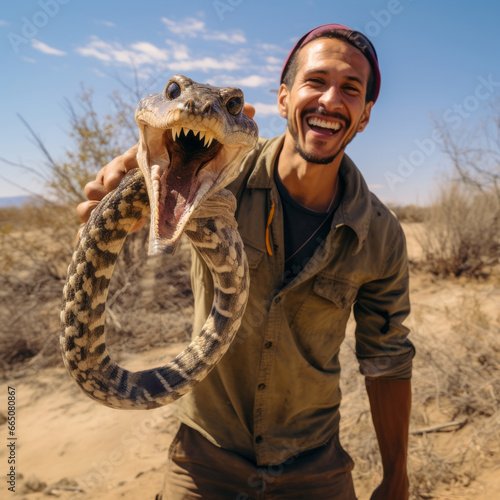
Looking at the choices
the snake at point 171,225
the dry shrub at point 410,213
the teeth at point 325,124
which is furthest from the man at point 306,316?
the dry shrub at point 410,213

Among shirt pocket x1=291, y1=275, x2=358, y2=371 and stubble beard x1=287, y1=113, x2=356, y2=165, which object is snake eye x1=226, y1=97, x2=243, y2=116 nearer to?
stubble beard x1=287, y1=113, x2=356, y2=165

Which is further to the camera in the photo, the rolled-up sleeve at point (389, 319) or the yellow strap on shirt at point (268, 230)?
the rolled-up sleeve at point (389, 319)

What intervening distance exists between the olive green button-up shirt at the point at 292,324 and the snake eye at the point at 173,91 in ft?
3.87

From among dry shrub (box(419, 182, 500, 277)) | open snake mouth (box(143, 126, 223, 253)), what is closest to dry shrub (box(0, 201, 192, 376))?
open snake mouth (box(143, 126, 223, 253))

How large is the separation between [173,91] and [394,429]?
8.26ft

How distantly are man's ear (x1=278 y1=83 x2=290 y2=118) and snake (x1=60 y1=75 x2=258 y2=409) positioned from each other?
1.53 meters

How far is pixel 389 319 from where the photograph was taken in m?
2.80

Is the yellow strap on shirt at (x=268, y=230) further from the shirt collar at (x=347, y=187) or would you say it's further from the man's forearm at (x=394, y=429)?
the man's forearm at (x=394, y=429)

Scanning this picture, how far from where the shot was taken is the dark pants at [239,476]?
103 inches

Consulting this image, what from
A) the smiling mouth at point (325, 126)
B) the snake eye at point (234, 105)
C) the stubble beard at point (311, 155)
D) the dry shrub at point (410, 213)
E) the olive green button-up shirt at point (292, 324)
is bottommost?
the olive green button-up shirt at point (292, 324)

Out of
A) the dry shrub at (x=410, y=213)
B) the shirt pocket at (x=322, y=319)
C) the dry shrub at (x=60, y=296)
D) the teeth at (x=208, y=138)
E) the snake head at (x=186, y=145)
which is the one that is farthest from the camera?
the dry shrub at (x=410, y=213)

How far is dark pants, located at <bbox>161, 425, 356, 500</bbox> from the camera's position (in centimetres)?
261

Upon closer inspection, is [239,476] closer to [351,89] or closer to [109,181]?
[109,181]

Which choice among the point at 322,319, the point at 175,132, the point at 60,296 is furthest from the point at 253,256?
the point at 60,296
